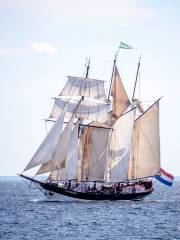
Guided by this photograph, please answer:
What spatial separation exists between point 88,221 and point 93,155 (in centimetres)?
2674

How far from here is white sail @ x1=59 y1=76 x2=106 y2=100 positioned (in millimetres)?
93000

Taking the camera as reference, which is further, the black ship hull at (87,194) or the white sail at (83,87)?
the white sail at (83,87)

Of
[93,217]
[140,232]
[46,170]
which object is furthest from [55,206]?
[140,232]

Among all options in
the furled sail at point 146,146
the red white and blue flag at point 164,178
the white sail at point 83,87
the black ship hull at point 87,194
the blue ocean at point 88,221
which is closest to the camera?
the blue ocean at point 88,221

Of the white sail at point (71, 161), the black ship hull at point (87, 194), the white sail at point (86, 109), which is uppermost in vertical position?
the white sail at point (86, 109)

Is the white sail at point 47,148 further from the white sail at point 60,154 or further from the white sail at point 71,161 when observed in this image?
the white sail at point 71,161

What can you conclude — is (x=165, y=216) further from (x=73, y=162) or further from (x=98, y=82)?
(x=98, y=82)

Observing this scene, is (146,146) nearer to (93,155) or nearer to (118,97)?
(93,155)

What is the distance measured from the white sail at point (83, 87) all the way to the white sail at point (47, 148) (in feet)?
29.7

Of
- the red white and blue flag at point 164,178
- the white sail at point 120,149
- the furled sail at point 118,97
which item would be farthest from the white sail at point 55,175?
the red white and blue flag at point 164,178

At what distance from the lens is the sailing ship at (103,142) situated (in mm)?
90062

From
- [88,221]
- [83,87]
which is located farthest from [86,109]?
[88,221]

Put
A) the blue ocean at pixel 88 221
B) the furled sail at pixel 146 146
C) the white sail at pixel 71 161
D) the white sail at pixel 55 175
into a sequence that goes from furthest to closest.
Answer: the furled sail at pixel 146 146, the white sail at pixel 55 175, the white sail at pixel 71 161, the blue ocean at pixel 88 221

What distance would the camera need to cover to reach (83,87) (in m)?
93.5
